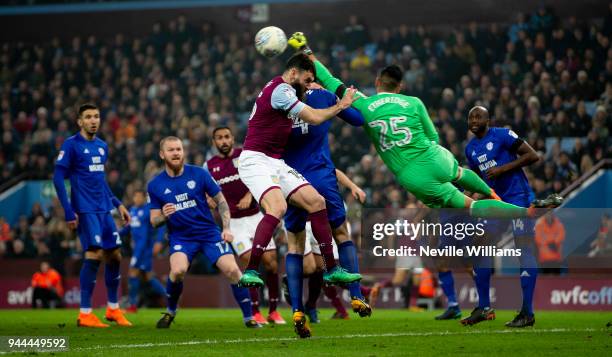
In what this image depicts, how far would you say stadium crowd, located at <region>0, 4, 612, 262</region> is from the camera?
20.7 m

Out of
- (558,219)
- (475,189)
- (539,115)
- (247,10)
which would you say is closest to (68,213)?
(475,189)

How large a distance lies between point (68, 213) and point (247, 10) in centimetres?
1867

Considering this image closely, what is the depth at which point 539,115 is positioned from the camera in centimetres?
2073

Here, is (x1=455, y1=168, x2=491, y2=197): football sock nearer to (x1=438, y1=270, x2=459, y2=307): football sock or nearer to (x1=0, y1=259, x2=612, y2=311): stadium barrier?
(x1=438, y1=270, x2=459, y2=307): football sock

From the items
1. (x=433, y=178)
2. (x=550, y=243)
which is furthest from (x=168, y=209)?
(x=550, y=243)

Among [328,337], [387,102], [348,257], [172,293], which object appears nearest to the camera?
[328,337]

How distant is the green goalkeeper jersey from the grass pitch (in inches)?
73.2

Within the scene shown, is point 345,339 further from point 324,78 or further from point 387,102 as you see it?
point 324,78

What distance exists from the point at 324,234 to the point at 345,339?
1.06m

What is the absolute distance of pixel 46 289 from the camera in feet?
65.2

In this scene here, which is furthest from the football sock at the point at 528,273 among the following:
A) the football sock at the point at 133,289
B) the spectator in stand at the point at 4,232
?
the spectator in stand at the point at 4,232

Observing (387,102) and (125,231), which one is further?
(125,231)

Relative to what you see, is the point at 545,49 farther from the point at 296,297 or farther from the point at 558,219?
the point at 296,297

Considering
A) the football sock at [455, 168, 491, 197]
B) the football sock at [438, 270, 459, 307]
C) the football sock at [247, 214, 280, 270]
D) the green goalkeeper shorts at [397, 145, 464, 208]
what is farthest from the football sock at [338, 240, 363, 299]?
the football sock at [438, 270, 459, 307]
